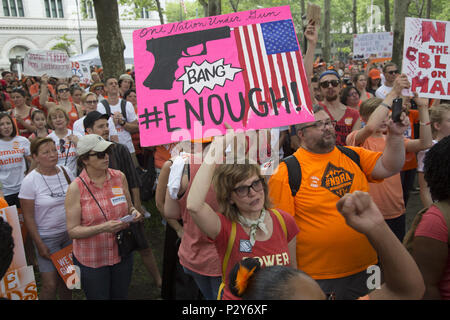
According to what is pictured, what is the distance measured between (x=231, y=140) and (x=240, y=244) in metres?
0.60

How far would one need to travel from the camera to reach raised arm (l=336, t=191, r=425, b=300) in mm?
1420

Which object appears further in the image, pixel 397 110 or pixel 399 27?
pixel 399 27

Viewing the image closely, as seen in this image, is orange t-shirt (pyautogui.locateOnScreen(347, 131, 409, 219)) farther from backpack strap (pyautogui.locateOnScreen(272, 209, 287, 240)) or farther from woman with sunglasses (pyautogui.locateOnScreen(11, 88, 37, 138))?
woman with sunglasses (pyautogui.locateOnScreen(11, 88, 37, 138))

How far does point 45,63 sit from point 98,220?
8111 mm

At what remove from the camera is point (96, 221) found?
10.7 ft

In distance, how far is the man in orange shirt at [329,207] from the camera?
269cm

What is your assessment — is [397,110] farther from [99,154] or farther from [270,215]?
[99,154]

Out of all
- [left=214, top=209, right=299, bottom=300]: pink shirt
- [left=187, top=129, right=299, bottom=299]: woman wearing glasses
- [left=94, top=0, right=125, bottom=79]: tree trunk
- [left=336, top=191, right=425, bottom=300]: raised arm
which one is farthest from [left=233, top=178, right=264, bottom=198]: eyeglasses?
[left=94, top=0, right=125, bottom=79]: tree trunk

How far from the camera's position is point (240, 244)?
229 centimetres

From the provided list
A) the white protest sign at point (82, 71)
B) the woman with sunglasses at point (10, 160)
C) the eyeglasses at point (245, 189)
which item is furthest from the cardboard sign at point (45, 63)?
the eyeglasses at point (245, 189)

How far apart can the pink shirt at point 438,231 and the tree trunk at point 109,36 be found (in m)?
8.71

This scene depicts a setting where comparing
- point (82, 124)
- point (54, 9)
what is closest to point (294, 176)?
point (82, 124)
